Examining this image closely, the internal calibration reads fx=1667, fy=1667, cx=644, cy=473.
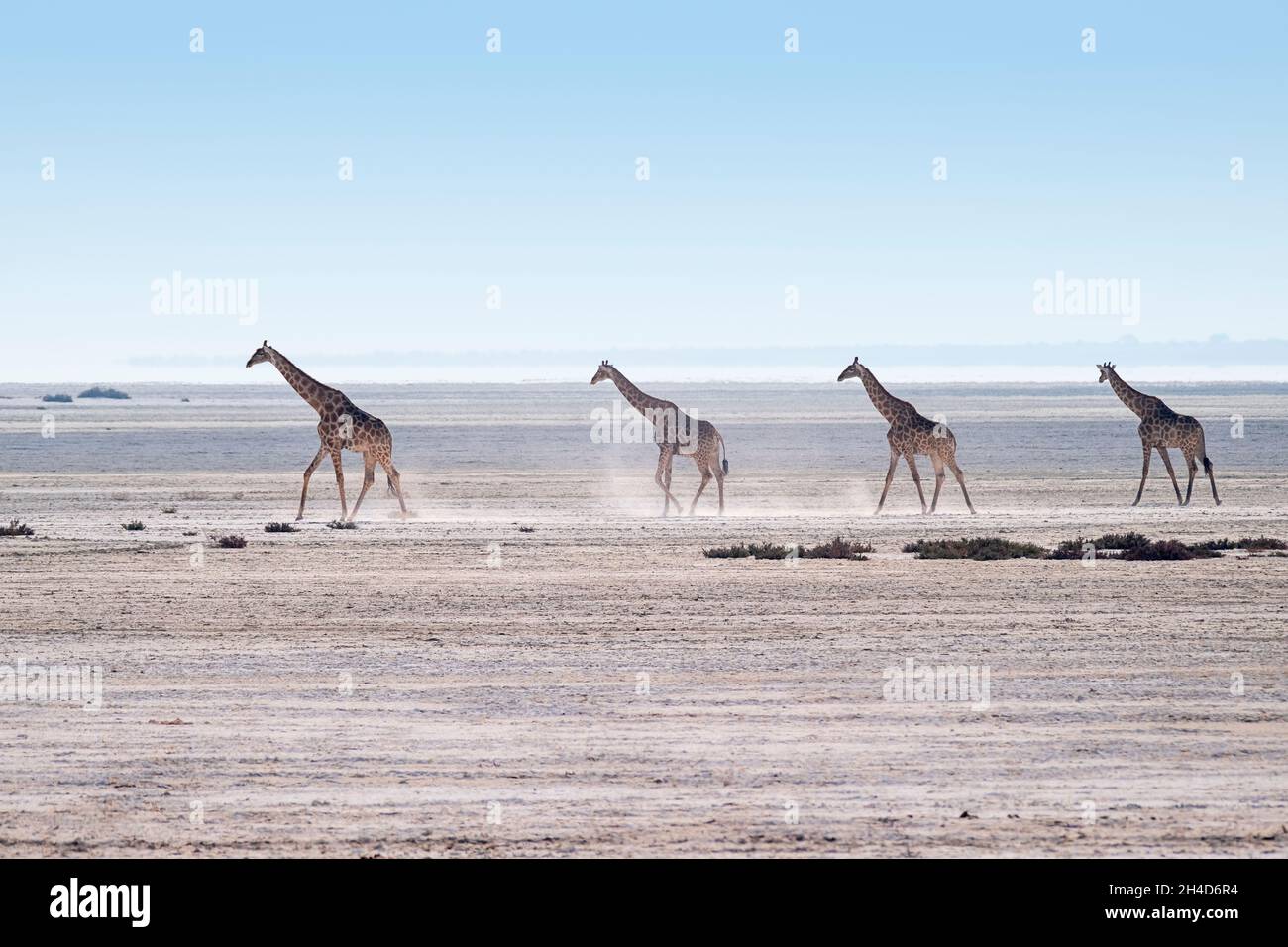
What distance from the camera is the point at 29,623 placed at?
54.9 ft

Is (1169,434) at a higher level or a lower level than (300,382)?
lower

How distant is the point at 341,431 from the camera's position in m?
27.6


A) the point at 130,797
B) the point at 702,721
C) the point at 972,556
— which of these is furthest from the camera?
the point at 972,556

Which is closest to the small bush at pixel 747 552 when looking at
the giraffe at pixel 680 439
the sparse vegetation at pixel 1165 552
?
the sparse vegetation at pixel 1165 552

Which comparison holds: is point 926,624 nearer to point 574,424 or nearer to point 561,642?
point 561,642

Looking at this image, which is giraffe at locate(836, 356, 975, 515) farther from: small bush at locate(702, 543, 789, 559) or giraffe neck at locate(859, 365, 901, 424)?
small bush at locate(702, 543, 789, 559)

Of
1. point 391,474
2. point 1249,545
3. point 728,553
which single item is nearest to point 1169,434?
point 1249,545

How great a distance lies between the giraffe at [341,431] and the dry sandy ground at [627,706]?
3505mm

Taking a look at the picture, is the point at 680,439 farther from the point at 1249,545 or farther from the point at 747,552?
the point at 1249,545

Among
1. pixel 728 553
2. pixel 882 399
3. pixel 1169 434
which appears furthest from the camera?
pixel 1169 434

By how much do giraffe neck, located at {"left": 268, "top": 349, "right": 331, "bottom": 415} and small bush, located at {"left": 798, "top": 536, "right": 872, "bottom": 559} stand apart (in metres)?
9.63

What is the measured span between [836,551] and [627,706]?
10440 mm
